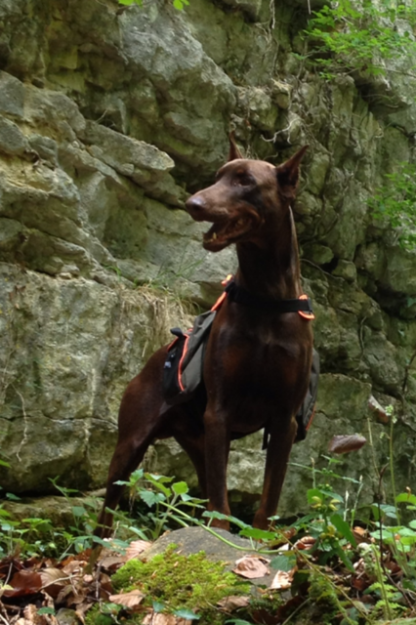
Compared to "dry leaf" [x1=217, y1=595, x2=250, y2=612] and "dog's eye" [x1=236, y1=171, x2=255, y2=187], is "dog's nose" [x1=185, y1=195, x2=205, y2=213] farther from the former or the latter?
"dry leaf" [x1=217, y1=595, x2=250, y2=612]

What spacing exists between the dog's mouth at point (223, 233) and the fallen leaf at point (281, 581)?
63.5 inches

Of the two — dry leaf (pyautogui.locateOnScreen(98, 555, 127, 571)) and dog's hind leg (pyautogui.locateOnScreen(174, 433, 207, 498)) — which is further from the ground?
dry leaf (pyautogui.locateOnScreen(98, 555, 127, 571))

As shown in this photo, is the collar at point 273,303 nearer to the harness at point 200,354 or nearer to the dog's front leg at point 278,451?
the harness at point 200,354

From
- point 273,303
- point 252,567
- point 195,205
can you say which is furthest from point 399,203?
point 252,567

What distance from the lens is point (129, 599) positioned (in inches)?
81.1

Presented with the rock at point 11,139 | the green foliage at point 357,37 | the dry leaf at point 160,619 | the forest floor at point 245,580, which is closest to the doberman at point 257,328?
the forest floor at point 245,580

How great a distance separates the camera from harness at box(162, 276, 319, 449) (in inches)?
137

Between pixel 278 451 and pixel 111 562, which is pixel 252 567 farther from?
pixel 278 451

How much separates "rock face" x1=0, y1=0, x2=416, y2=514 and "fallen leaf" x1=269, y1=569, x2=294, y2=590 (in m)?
1.24

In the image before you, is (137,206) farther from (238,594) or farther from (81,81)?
(238,594)

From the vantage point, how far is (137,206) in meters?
6.34

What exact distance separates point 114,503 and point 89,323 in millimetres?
1608

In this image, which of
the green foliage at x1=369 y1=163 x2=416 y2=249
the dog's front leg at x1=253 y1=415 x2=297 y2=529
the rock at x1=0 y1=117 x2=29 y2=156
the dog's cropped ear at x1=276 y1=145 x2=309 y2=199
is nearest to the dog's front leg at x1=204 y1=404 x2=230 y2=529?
the dog's front leg at x1=253 y1=415 x2=297 y2=529

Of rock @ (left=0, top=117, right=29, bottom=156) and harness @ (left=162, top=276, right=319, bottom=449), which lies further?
rock @ (left=0, top=117, right=29, bottom=156)
